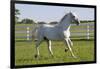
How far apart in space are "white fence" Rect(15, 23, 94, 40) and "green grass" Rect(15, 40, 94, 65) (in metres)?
0.07

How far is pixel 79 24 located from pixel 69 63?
523 mm

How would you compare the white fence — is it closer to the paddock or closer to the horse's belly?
the paddock

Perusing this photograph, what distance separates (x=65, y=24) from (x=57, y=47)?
31cm

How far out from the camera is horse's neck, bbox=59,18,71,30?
288 centimetres

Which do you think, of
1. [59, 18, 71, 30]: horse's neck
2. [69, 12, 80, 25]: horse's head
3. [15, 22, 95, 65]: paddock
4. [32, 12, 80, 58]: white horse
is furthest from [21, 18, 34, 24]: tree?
[69, 12, 80, 25]: horse's head

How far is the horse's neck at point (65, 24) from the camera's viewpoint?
288 cm

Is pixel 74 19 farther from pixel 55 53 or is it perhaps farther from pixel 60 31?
pixel 55 53

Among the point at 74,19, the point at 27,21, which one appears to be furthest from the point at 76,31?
the point at 27,21

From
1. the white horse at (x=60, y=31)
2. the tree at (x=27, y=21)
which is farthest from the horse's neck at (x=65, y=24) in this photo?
the tree at (x=27, y=21)

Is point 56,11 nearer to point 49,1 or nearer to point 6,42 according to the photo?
point 49,1

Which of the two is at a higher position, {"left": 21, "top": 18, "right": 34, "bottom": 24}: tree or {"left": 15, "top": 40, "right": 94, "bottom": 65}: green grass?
{"left": 21, "top": 18, "right": 34, "bottom": 24}: tree

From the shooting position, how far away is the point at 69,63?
2930mm

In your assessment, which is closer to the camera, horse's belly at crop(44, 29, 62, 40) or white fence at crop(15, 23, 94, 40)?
white fence at crop(15, 23, 94, 40)

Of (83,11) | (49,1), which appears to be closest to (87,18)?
(83,11)
